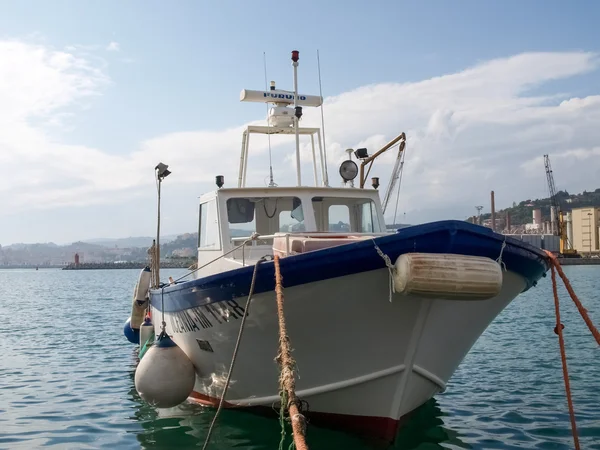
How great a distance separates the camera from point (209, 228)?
9.23m

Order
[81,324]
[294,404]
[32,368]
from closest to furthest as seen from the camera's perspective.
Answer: [294,404] → [32,368] → [81,324]

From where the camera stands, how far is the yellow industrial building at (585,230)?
111 meters

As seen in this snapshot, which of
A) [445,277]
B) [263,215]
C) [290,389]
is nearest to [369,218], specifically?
[263,215]

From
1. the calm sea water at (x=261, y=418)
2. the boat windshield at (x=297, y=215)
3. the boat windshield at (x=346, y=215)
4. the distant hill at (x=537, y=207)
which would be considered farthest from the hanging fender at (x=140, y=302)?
the distant hill at (x=537, y=207)

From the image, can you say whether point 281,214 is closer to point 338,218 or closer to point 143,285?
point 338,218

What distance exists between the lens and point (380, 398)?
6492 mm

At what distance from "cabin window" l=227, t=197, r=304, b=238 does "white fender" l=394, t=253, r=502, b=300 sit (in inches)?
140

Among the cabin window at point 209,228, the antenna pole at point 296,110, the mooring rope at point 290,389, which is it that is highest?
the antenna pole at point 296,110

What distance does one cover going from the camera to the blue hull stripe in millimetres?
5512

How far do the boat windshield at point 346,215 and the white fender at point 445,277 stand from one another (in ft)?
11.7

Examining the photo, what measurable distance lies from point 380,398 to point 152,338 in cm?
572

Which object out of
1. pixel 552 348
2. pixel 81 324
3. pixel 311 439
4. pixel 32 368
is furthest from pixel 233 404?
pixel 81 324

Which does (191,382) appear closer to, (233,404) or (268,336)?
(233,404)

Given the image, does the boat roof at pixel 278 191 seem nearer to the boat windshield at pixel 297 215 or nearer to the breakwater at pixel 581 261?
the boat windshield at pixel 297 215
